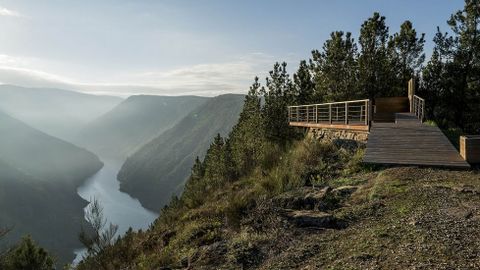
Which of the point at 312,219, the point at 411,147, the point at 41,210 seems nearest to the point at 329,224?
the point at 312,219

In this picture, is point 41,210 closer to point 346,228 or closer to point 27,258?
point 27,258

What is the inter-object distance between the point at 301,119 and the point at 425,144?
1421cm

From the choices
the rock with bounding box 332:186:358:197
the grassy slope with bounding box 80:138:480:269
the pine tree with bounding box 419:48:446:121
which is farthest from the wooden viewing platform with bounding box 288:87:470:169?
the pine tree with bounding box 419:48:446:121

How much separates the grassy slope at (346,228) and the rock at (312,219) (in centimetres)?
12

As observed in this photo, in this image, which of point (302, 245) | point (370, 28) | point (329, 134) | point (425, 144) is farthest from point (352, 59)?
point (302, 245)

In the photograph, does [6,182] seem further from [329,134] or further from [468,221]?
[468,221]

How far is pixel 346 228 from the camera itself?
805 cm

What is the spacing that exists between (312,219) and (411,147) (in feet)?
22.2

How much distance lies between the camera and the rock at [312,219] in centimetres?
848

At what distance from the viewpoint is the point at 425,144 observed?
13.6m

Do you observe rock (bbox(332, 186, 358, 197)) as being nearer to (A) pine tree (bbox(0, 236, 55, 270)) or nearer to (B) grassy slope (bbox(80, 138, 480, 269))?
(B) grassy slope (bbox(80, 138, 480, 269))

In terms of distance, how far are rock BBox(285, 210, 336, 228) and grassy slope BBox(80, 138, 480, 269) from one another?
125mm

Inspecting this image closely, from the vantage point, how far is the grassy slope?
647 cm

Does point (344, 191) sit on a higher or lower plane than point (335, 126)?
lower
